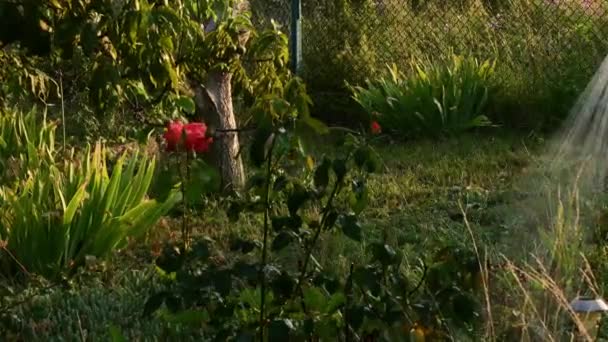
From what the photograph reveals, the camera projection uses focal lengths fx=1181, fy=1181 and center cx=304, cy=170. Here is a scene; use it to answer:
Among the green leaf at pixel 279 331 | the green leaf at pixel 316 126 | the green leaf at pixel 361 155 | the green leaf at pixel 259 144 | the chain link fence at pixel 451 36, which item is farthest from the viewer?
the chain link fence at pixel 451 36

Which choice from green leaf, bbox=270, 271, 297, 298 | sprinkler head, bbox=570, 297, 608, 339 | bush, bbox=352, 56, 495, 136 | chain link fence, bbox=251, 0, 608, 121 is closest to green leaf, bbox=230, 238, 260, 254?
green leaf, bbox=270, 271, 297, 298

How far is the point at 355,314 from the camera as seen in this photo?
2.94 meters

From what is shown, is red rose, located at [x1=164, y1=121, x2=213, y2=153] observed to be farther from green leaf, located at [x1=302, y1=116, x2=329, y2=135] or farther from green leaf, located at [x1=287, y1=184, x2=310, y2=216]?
green leaf, located at [x1=302, y1=116, x2=329, y2=135]

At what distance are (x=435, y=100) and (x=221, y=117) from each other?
1953 mm

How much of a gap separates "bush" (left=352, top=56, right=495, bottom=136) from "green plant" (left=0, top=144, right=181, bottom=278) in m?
3.12

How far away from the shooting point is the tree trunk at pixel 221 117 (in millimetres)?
6496

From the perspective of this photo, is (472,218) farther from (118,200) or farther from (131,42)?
(131,42)

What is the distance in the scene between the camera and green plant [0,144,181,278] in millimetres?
4855

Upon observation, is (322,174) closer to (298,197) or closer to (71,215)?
(298,197)

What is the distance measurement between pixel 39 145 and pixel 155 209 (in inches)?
48.8

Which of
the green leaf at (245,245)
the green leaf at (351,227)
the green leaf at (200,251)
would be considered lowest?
the green leaf at (245,245)

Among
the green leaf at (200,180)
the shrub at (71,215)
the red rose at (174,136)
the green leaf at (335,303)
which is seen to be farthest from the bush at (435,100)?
the green leaf at (335,303)

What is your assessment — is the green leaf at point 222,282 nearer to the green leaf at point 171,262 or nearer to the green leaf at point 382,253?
the green leaf at point 171,262

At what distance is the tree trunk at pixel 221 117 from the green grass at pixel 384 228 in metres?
0.40
